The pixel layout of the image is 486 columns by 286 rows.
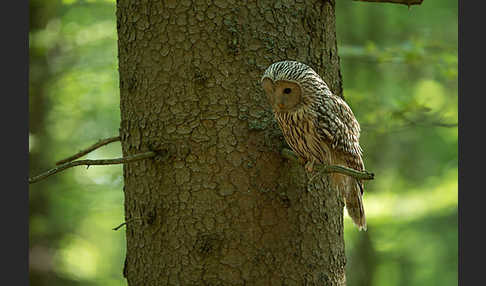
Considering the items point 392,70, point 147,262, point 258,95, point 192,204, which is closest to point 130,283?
point 147,262

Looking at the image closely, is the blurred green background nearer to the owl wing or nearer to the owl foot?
the owl wing

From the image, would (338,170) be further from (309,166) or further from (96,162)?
(96,162)

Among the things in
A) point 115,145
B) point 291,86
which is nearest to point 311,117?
point 291,86

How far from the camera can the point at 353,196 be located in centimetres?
323

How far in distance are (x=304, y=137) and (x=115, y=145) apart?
25.4 feet

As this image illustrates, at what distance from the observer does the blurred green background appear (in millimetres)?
7652

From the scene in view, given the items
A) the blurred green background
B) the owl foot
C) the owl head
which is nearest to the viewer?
the owl head

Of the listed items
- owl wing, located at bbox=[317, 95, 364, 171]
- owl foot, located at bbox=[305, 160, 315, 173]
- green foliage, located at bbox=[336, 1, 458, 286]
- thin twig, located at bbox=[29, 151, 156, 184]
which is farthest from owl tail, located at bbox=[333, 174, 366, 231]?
green foliage, located at bbox=[336, 1, 458, 286]

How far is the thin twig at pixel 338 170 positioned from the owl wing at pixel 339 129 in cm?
33

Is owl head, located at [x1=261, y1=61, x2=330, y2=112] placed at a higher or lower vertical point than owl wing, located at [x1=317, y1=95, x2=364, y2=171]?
higher

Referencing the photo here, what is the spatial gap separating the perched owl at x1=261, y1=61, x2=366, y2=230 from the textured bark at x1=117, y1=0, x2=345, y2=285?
0.10m

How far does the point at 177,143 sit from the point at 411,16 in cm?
690

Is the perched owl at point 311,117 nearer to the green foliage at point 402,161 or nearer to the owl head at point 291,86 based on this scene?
the owl head at point 291,86

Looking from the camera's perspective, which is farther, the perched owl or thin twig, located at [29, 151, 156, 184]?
the perched owl
